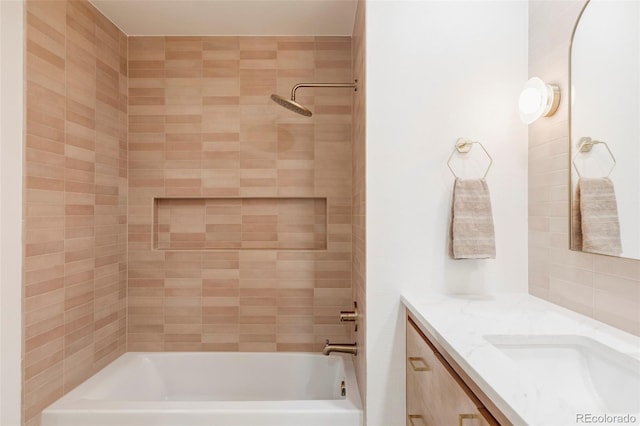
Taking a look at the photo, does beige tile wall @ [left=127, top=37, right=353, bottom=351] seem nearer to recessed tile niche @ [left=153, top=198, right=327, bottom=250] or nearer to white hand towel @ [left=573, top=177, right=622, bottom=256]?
recessed tile niche @ [left=153, top=198, right=327, bottom=250]

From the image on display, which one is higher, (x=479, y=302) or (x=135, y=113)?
(x=135, y=113)

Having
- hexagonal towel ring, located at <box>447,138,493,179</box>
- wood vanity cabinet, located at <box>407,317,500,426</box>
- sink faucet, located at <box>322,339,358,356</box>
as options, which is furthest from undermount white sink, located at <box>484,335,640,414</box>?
sink faucet, located at <box>322,339,358,356</box>

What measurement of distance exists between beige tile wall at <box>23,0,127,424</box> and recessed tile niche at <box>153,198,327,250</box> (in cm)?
27

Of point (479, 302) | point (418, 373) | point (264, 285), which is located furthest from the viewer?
point (264, 285)

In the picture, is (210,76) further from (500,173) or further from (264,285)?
(500,173)

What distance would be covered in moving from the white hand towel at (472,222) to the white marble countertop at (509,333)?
0.58ft

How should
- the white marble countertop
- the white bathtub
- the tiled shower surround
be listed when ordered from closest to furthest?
1. the white marble countertop
2. the white bathtub
3. the tiled shower surround

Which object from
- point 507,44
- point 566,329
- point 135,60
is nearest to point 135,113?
point 135,60

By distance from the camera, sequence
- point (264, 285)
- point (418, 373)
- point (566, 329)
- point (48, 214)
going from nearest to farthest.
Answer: point (566, 329)
point (418, 373)
point (48, 214)
point (264, 285)

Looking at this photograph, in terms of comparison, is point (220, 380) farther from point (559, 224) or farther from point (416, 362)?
point (559, 224)

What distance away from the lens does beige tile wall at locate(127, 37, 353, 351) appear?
2391 mm

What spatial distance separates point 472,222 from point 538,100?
48 centimetres

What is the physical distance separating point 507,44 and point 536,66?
0.15m

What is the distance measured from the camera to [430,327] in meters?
1.14
